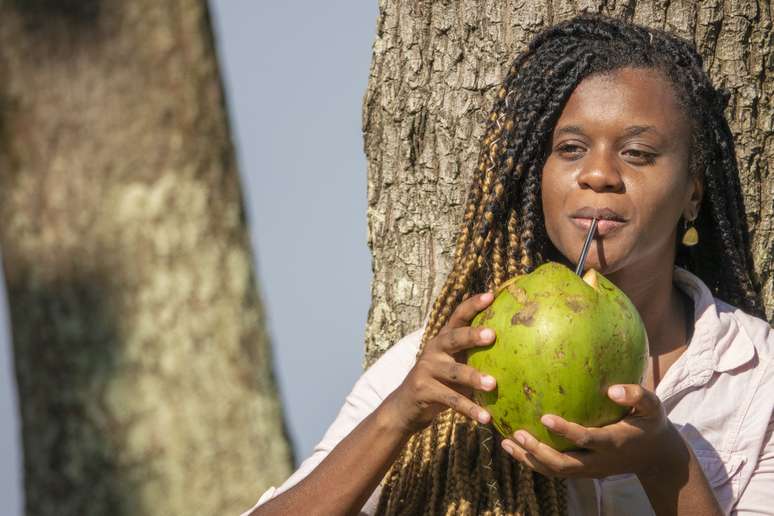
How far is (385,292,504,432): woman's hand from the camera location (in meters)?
2.64

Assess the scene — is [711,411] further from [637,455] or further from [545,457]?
[545,457]

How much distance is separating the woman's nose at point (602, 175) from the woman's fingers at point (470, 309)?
539 millimetres

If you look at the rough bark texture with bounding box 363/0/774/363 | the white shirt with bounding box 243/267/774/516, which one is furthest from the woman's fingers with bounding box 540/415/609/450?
the rough bark texture with bounding box 363/0/774/363

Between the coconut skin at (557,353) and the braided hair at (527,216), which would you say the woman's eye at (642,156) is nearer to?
the braided hair at (527,216)

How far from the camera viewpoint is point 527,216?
10.9 ft

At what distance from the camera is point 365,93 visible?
4074mm

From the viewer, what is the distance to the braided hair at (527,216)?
3.12 meters

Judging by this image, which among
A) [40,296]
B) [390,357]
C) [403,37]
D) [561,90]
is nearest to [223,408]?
[40,296]

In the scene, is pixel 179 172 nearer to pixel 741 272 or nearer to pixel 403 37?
pixel 403 37

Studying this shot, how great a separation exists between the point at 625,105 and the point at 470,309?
0.78 metres

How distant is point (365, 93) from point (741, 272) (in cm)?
132

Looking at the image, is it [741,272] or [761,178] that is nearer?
[741,272]

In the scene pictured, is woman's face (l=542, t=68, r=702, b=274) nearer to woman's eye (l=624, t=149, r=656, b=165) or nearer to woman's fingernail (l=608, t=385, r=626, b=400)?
woman's eye (l=624, t=149, r=656, b=165)

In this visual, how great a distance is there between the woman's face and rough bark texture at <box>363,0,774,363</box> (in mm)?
607
